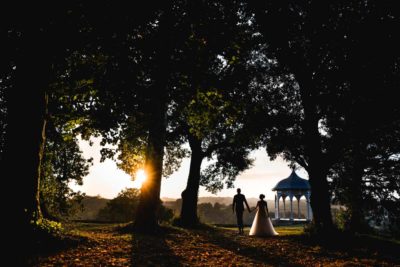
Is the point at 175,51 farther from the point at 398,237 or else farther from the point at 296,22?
the point at 398,237

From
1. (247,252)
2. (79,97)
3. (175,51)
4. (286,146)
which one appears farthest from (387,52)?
(79,97)

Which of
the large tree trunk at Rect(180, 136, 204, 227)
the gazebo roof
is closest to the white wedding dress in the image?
the large tree trunk at Rect(180, 136, 204, 227)

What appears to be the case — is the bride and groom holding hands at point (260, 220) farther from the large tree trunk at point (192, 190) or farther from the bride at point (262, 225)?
the large tree trunk at point (192, 190)

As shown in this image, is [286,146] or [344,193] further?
[344,193]

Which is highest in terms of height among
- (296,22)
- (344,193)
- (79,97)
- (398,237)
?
(296,22)

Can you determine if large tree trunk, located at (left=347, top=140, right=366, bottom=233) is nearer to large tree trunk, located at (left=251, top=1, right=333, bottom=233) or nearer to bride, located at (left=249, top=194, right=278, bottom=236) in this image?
large tree trunk, located at (left=251, top=1, right=333, bottom=233)

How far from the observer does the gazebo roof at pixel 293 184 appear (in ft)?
133

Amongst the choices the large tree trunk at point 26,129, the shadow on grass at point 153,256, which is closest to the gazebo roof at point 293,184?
the shadow on grass at point 153,256

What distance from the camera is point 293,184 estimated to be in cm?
4112

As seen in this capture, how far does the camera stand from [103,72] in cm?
1259

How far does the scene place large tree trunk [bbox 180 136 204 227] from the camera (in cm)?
2380

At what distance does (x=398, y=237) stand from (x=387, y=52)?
1424 cm

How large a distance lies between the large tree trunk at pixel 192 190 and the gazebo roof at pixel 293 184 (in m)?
20.0

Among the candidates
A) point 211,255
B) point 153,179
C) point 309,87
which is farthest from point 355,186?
point 211,255
